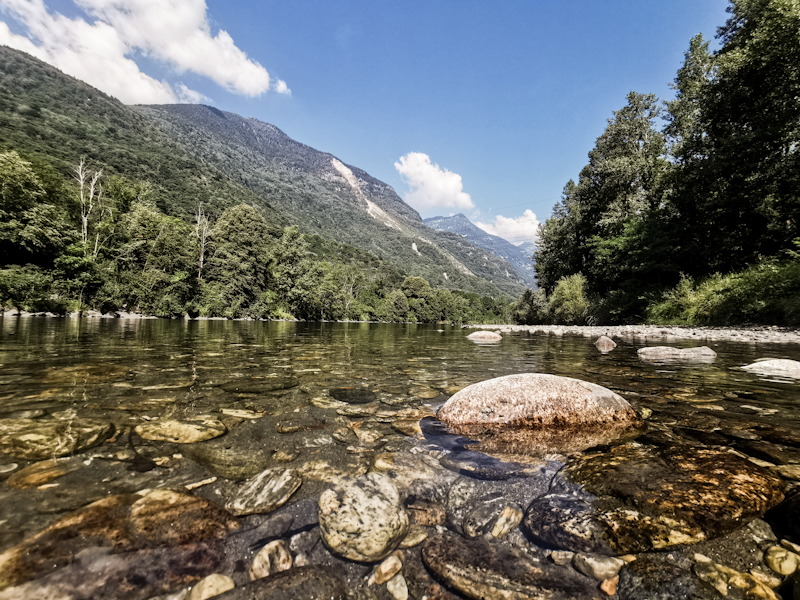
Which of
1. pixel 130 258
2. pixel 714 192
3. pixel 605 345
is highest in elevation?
pixel 714 192

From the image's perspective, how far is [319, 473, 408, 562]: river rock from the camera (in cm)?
178

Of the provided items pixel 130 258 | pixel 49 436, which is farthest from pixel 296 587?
pixel 130 258

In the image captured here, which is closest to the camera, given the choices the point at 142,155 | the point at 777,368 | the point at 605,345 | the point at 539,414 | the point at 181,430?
the point at 181,430

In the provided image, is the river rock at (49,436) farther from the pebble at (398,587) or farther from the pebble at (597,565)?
the pebble at (597,565)

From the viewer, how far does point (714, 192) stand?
66.9ft

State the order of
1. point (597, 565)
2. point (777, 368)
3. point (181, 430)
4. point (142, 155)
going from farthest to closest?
point (142, 155) < point (777, 368) < point (181, 430) < point (597, 565)

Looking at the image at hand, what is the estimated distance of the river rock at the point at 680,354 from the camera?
861 centimetres

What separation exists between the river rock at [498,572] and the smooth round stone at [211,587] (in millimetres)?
940

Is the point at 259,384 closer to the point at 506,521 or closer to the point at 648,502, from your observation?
the point at 506,521

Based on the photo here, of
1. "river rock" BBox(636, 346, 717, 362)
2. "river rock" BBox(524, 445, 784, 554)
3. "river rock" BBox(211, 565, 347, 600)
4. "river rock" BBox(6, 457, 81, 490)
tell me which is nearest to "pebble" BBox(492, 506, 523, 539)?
"river rock" BBox(524, 445, 784, 554)

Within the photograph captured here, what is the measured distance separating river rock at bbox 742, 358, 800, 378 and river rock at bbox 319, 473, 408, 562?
8.35 m

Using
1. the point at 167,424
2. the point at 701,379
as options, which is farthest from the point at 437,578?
the point at 701,379

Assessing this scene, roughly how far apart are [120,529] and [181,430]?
1556 millimetres

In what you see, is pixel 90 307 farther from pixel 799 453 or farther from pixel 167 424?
pixel 799 453
